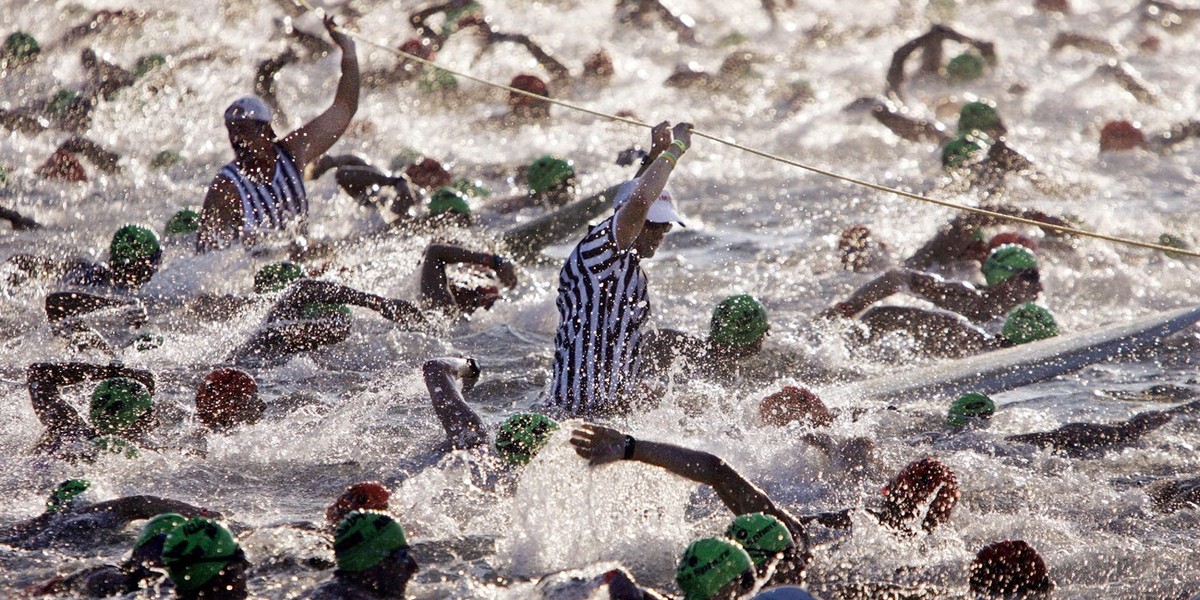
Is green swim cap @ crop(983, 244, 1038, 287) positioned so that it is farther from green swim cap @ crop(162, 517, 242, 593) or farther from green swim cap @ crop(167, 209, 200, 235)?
green swim cap @ crop(162, 517, 242, 593)

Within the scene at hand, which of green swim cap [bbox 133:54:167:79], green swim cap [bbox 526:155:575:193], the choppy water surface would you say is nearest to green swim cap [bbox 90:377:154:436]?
the choppy water surface

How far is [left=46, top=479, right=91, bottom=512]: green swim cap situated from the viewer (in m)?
4.30

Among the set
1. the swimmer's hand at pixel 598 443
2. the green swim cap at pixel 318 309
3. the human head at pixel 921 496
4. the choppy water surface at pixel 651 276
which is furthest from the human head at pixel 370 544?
the green swim cap at pixel 318 309

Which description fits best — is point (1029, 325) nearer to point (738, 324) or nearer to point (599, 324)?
point (738, 324)

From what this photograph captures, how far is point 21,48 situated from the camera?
38.0 ft

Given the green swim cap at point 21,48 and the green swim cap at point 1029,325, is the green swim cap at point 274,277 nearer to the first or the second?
the green swim cap at point 1029,325

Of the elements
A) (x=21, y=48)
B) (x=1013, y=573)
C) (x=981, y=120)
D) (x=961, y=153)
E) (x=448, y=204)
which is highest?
(x=21, y=48)

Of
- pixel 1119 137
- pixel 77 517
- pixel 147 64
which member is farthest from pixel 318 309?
pixel 1119 137

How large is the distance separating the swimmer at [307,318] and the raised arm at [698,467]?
2.53 metres

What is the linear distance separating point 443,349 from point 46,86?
6762 millimetres

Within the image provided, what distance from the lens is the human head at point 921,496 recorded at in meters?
4.44

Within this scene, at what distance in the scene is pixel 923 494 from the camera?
448cm

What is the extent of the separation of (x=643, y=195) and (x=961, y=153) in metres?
5.15

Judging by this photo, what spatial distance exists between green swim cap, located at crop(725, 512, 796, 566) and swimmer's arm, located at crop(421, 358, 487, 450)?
1356 mm
